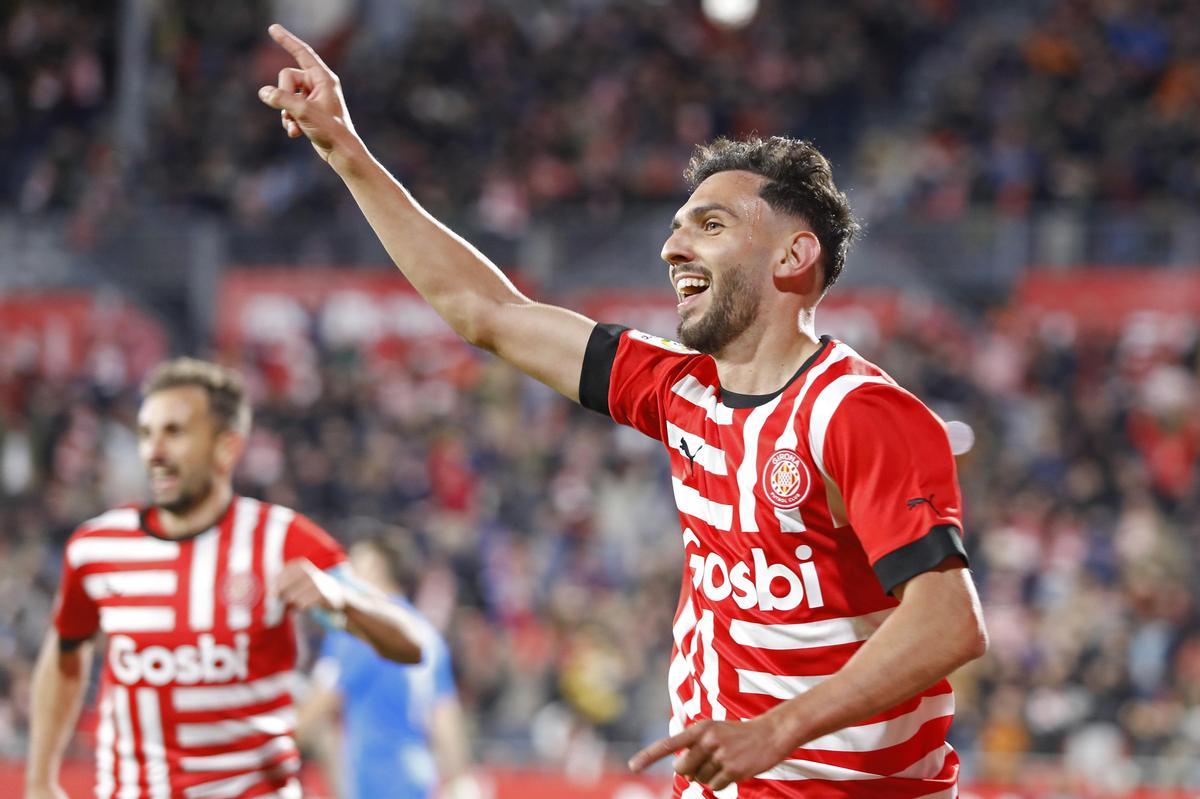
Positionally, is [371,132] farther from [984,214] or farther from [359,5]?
[984,214]

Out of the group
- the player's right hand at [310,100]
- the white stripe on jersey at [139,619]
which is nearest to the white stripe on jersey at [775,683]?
the player's right hand at [310,100]

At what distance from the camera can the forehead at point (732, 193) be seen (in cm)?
328

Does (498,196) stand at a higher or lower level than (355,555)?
higher

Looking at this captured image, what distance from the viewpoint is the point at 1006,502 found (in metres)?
11.2

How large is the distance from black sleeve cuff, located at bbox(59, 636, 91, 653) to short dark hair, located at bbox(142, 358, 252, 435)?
30.2 inches

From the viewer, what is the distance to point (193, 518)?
4809 mm

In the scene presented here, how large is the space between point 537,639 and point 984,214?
540 centimetres

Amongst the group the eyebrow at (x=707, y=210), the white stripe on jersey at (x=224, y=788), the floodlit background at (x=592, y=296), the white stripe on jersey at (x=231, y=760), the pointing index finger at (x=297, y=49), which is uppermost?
the floodlit background at (x=592, y=296)

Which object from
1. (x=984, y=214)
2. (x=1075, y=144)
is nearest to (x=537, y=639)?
(x=984, y=214)

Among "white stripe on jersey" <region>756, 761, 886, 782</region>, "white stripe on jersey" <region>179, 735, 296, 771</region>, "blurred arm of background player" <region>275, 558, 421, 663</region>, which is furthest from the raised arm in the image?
"white stripe on jersey" <region>179, 735, 296, 771</region>

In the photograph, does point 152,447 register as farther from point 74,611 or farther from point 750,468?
point 750,468

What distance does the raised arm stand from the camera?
3.57 metres

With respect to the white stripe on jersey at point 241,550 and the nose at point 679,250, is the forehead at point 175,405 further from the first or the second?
the nose at point 679,250

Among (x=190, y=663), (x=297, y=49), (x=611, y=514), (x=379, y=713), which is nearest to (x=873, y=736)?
(x=297, y=49)
